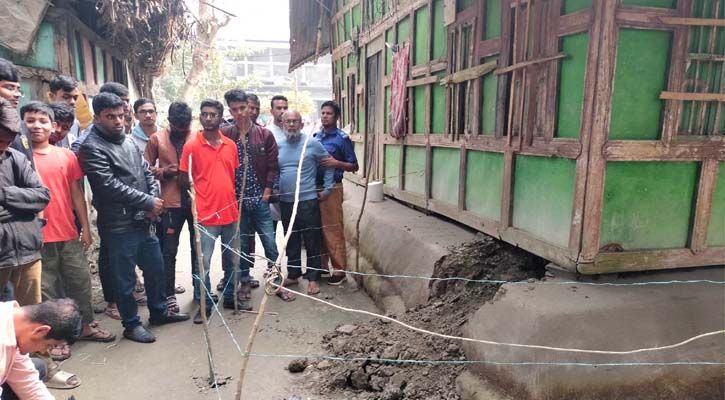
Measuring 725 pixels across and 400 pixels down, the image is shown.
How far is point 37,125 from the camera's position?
3156 millimetres

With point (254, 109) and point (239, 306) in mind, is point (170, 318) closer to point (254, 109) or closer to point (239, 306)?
point (239, 306)

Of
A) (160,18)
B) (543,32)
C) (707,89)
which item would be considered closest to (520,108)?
(543,32)

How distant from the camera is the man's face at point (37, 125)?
314cm

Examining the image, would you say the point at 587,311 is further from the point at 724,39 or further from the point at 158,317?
the point at 158,317

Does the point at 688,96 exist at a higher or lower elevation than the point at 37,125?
higher

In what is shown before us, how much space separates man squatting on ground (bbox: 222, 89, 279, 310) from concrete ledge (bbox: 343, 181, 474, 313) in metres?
1.26

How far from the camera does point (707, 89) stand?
2887 millimetres

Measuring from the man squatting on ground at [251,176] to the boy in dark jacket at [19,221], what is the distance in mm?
1692

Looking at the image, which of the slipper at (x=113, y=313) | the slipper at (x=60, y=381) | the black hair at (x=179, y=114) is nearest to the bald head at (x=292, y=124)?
the black hair at (x=179, y=114)

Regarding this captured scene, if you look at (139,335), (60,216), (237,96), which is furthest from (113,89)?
(139,335)

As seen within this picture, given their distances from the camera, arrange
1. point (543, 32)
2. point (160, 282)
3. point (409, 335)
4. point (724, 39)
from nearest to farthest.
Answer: point (724, 39)
point (543, 32)
point (409, 335)
point (160, 282)

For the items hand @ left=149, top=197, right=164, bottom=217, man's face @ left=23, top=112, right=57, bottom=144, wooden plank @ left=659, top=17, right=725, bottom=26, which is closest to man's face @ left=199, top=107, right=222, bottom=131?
hand @ left=149, top=197, right=164, bottom=217

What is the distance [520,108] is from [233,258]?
2.87 metres

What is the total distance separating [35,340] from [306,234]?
3.04 m
